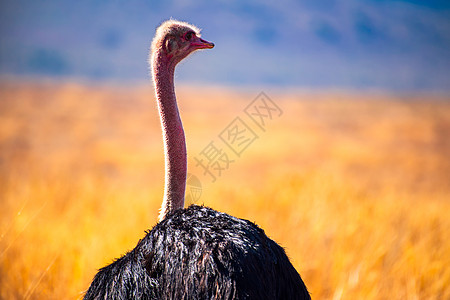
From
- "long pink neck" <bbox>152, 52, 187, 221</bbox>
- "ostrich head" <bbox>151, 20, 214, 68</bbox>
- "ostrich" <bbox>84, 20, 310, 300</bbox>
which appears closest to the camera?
"ostrich" <bbox>84, 20, 310, 300</bbox>

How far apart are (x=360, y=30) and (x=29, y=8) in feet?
383

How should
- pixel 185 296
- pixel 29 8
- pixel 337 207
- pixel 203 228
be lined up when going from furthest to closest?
1. pixel 29 8
2. pixel 337 207
3. pixel 203 228
4. pixel 185 296

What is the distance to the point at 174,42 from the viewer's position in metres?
3.22

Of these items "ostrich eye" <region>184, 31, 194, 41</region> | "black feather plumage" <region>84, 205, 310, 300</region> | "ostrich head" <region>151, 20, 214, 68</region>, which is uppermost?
"ostrich eye" <region>184, 31, 194, 41</region>

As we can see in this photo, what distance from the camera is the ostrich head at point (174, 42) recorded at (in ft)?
10.4

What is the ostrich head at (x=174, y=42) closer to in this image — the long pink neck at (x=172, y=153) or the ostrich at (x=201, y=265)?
the long pink neck at (x=172, y=153)

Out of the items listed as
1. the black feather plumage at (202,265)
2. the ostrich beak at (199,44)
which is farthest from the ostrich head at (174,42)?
the black feather plumage at (202,265)

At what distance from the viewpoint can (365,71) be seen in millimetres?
163000

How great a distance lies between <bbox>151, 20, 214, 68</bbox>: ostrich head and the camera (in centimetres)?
317

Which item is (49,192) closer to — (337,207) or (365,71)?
(337,207)

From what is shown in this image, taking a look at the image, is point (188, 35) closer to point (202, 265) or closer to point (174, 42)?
point (174, 42)

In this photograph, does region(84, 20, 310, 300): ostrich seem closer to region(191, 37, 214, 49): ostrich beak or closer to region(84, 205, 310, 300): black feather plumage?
region(84, 205, 310, 300): black feather plumage

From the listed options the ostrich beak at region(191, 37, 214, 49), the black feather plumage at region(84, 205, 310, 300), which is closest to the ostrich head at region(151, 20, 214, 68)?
the ostrich beak at region(191, 37, 214, 49)

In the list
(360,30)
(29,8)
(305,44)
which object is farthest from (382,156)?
(29,8)
